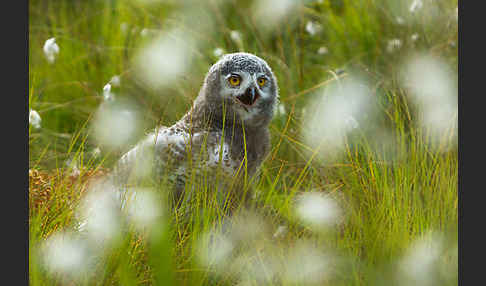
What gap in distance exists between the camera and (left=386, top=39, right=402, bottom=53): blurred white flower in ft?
13.3

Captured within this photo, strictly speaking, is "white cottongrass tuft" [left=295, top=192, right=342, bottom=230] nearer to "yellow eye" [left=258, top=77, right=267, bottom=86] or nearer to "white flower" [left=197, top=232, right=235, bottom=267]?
"white flower" [left=197, top=232, right=235, bottom=267]

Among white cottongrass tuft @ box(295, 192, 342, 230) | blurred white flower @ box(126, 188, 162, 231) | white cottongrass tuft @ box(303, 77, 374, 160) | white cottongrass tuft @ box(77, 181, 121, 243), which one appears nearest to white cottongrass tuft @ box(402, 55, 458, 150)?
white cottongrass tuft @ box(303, 77, 374, 160)

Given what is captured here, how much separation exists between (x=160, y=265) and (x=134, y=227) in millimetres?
476

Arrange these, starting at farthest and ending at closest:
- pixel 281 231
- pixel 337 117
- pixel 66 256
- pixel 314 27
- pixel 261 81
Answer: pixel 314 27, pixel 337 117, pixel 261 81, pixel 281 231, pixel 66 256

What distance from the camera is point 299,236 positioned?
2621 mm

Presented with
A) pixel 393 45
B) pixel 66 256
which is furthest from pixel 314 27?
pixel 66 256

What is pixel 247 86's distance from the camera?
8.79 ft

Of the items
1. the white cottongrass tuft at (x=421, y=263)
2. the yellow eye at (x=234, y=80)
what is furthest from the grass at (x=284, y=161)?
the yellow eye at (x=234, y=80)

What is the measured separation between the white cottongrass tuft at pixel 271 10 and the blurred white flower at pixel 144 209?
1.80 m

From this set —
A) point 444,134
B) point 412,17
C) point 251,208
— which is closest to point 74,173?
point 251,208

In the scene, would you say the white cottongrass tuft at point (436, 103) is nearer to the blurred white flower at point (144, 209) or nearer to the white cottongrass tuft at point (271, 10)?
the white cottongrass tuft at point (271, 10)

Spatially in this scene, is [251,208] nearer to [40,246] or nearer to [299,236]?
[299,236]

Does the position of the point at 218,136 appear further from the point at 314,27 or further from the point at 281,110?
the point at 314,27

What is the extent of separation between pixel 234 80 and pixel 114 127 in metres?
0.85
